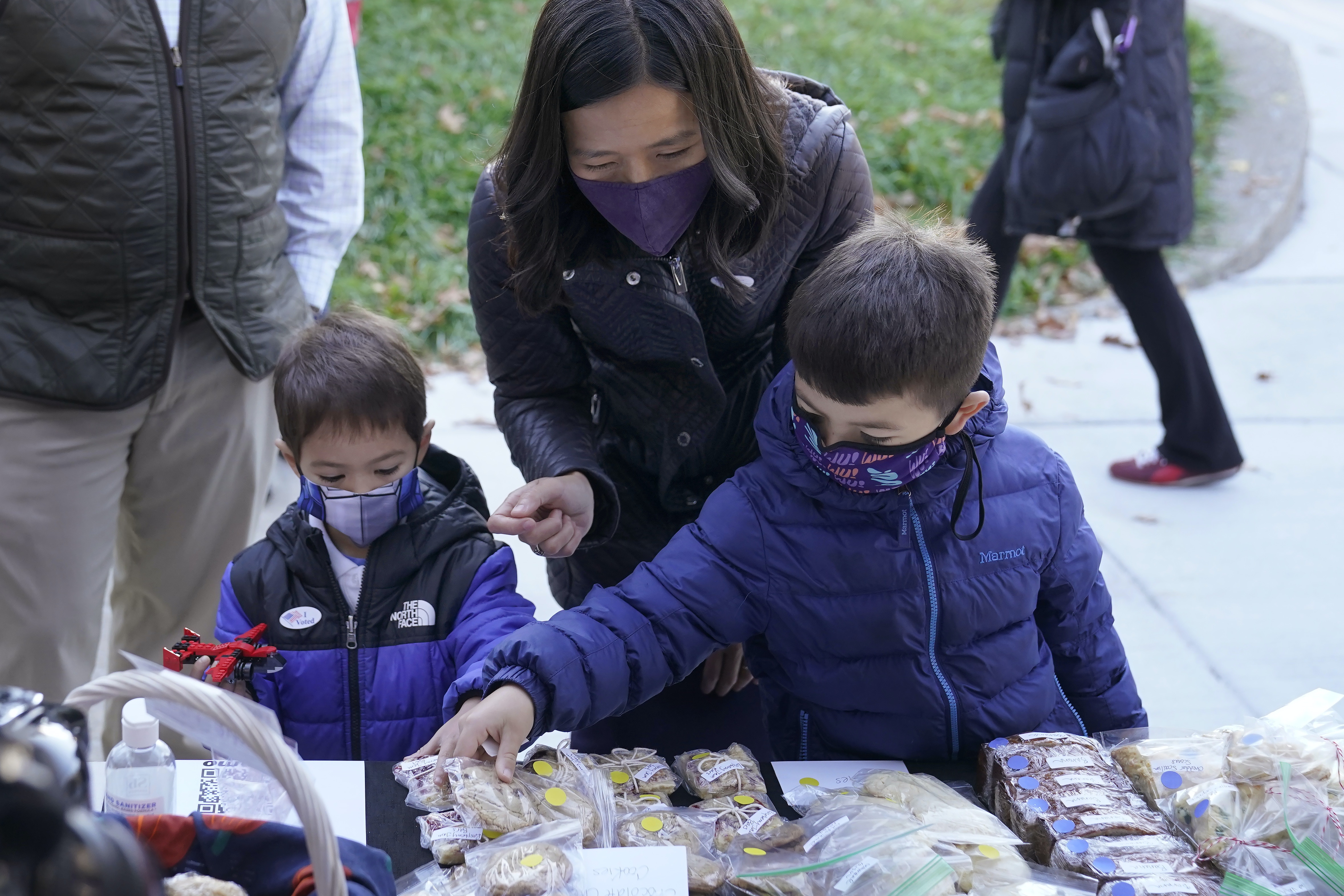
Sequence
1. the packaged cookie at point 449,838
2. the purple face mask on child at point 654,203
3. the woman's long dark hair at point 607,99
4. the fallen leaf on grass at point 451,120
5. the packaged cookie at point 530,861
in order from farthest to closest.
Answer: the fallen leaf on grass at point 451,120 < the purple face mask on child at point 654,203 < the woman's long dark hair at point 607,99 < the packaged cookie at point 449,838 < the packaged cookie at point 530,861

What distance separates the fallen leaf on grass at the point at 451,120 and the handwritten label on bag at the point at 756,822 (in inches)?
238

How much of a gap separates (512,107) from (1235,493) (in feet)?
13.7

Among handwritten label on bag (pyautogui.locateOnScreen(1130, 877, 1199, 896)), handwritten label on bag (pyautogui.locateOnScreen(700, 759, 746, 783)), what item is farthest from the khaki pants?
handwritten label on bag (pyautogui.locateOnScreen(1130, 877, 1199, 896))

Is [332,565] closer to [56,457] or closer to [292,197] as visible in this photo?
[56,457]

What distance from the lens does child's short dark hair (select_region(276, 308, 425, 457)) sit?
2080 mm

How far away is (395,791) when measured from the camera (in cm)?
167

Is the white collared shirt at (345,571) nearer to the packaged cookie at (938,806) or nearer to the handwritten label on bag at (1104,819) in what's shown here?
the packaged cookie at (938,806)

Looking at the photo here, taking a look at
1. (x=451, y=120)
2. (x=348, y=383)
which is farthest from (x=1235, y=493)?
(x=451, y=120)

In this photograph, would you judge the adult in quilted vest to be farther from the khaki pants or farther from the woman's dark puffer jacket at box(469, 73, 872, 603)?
the woman's dark puffer jacket at box(469, 73, 872, 603)

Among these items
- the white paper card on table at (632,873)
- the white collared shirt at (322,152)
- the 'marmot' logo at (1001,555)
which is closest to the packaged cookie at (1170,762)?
the 'marmot' logo at (1001,555)

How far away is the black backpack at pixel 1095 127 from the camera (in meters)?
4.01

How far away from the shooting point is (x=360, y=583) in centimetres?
212

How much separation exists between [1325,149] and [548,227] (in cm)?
739

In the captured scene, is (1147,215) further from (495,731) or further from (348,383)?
(495,731)
